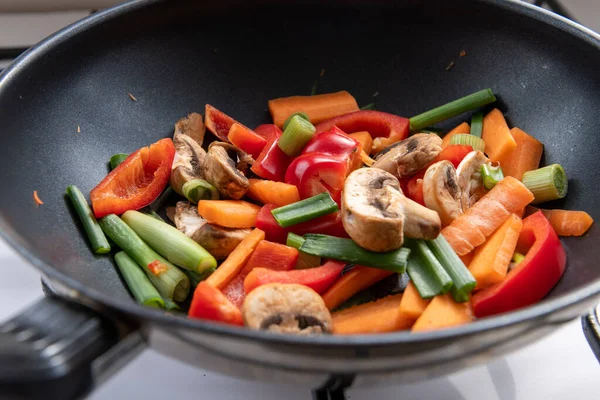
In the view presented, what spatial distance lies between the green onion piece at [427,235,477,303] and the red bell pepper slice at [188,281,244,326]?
1.50ft

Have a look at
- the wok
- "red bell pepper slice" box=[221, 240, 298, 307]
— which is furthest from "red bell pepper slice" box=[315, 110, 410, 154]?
"red bell pepper slice" box=[221, 240, 298, 307]

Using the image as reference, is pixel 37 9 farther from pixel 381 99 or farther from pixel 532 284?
pixel 532 284

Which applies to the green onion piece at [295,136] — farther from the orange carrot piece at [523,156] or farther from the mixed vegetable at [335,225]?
the orange carrot piece at [523,156]

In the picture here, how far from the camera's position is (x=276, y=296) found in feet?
3.94

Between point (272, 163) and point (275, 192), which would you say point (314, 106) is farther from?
point (275, 192)

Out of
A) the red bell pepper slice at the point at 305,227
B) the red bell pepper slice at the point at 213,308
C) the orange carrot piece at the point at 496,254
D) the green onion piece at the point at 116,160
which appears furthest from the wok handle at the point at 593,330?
the green onion piece at the point at 116,160

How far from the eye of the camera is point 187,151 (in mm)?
1731

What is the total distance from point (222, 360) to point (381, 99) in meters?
1.22

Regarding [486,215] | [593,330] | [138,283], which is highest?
[486,215]

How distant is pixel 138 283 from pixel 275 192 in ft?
1.36

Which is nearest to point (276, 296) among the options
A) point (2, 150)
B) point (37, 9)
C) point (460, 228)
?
point (460, 228)

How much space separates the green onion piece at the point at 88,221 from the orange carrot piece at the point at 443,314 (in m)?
0.76

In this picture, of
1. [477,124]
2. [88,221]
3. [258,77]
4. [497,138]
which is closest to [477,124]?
[477,124]

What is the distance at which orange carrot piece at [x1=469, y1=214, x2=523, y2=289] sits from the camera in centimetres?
135
